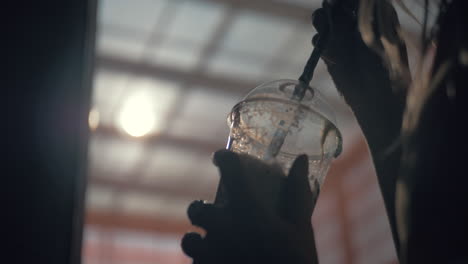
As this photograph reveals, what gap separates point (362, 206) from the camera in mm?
4285

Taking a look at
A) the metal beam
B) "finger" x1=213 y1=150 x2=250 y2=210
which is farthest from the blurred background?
"finger" x1=213 y1=150 x2=250 y2=210

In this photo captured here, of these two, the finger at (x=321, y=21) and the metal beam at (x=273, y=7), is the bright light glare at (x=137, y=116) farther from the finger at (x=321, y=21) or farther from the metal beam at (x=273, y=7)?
the finger at (x=321, y=21)

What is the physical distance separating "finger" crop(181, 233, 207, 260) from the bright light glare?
3.05 meters

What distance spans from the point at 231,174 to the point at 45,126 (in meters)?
0.22

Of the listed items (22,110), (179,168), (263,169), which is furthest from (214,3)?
(22,110)

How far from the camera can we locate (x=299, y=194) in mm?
562

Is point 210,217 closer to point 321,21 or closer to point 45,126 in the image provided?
point 45,126

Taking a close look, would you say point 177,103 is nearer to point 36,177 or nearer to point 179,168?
point 179,168

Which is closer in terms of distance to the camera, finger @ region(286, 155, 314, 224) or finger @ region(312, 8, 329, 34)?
finger @ region(286, 155, 314, 224)

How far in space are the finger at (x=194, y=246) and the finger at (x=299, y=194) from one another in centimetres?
9

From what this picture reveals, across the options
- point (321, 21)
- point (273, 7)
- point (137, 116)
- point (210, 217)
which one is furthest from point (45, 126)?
point (137, 116)

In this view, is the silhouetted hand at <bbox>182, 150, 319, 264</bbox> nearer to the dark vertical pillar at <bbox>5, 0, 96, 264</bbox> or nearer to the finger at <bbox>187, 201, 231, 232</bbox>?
the finger at <bbox>187, 201, 231, 232</bbox>

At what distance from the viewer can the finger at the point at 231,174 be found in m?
0.55

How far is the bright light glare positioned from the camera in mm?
3618
